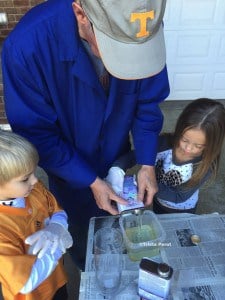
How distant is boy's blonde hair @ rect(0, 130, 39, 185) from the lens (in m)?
1.42

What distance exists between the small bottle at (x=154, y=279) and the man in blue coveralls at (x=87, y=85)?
52 cm

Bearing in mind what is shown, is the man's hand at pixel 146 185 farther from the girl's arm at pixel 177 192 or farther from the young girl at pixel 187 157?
the girl's arm at pixel 177 192

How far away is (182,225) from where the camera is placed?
165 centimetres

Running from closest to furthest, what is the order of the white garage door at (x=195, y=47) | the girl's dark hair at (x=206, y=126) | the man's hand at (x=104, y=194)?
the man's hand at (x=104, y=194) → the girl's dark hair at (x=206, y=126) → the white garage door at (x=195, y=47)

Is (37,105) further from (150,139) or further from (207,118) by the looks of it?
(207,118)

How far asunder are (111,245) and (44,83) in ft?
2.48

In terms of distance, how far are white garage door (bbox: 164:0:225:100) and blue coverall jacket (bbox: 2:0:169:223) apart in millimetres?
2440

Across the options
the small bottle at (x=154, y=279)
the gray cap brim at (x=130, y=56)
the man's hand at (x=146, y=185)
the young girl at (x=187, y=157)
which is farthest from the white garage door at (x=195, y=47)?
the small bottle at (x=154, y=279)

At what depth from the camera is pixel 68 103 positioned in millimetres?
1580

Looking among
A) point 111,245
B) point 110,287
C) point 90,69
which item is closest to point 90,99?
point 90,69

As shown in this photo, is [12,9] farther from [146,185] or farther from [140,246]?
[140,246]

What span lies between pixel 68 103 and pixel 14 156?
0.35 meters

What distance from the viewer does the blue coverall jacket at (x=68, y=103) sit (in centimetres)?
138

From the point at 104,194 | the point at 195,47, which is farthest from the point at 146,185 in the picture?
the point at 195,47
